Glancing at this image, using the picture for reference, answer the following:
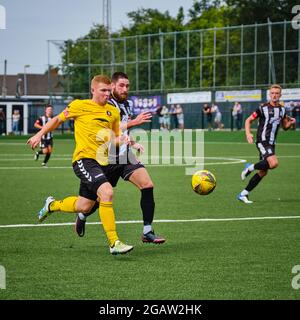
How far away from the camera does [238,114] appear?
56.7m

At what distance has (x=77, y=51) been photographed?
7256 cm

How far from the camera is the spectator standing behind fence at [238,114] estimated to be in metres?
56.7

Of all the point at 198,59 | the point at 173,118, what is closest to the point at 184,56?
the point at 198,59

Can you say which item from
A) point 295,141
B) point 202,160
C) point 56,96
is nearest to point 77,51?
point 56,96

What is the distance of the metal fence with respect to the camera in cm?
5922

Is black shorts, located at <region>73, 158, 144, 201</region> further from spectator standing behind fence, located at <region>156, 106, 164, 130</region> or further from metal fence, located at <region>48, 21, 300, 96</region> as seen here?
spectator standing behind fence, located at <region>156, 106, 164, 130</region>

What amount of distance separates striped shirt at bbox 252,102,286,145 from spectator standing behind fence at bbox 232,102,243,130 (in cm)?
4002

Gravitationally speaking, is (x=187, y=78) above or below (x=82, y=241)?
above

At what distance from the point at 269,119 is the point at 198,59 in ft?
161

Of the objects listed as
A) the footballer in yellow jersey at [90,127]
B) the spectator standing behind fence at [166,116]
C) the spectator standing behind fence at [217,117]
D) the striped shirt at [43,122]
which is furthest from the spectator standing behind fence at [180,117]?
the footballer in yellow jersey at [90,127]

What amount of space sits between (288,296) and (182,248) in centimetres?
299

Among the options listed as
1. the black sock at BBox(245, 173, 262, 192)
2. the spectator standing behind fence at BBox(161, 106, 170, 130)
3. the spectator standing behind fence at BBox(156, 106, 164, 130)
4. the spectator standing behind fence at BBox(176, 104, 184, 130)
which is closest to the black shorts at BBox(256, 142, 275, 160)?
the black sock at BBox(245, 173, 262, 192)

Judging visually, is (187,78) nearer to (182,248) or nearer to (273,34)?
(273,34)

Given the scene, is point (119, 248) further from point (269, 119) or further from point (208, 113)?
point (208, 113)
